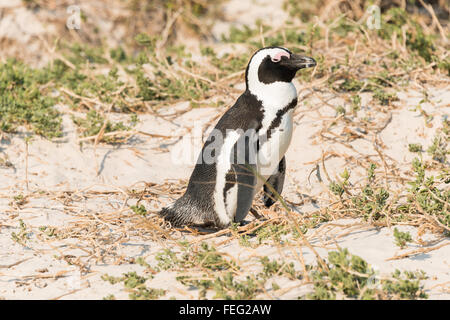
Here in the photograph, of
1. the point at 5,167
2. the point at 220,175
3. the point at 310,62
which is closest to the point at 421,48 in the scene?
the point at 310,62

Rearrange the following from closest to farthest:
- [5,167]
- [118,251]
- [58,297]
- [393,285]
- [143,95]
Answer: [393,285]
[58,297]
[118,251]
[5,167]
[143,95]

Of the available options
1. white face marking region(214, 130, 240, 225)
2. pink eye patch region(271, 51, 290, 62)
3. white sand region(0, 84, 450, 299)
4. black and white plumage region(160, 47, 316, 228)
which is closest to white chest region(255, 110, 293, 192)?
black and white plumage region(160, 47, 316, 228)

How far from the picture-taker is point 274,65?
323cm

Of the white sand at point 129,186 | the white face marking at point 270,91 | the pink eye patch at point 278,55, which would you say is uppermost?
the pink eye patch at point 278,55

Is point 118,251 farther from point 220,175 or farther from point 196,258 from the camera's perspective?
point 220,175

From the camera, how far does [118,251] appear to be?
9.54 ft

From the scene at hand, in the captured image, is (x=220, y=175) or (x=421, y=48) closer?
(x=220, y=175)

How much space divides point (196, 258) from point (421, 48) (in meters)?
3.25

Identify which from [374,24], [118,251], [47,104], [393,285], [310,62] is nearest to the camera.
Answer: [393,285]

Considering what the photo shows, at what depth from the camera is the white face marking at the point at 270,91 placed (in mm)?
3217

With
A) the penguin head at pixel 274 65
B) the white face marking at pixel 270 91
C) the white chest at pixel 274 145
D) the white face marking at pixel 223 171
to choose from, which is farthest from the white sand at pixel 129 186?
the penguin head at pixel 274 65

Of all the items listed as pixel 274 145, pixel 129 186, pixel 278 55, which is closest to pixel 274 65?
pixel 278 55

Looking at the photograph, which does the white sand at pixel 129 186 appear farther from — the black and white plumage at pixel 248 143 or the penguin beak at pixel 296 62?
the penguin beak at pixel 296 62

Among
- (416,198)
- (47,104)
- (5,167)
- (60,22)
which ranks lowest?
(416,198)
